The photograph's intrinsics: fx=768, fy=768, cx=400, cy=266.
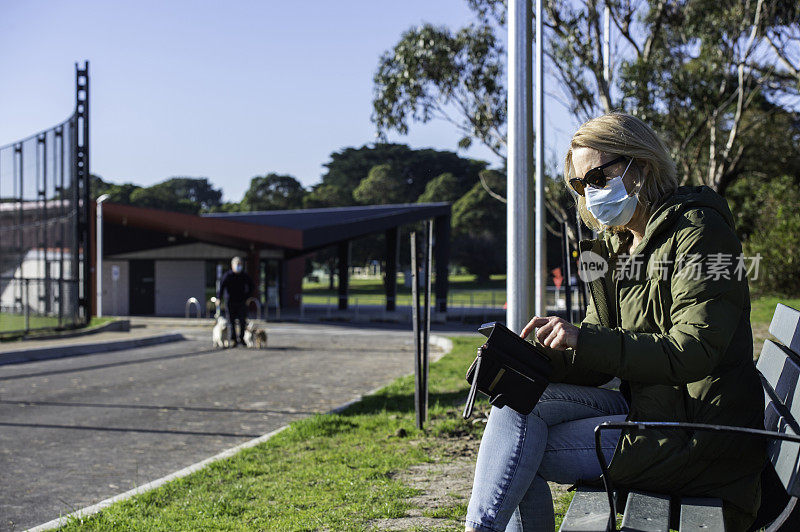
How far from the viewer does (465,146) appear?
18.9m

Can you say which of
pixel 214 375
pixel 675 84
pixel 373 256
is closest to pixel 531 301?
pixel 214 375

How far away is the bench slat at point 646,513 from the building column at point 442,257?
27.3 metres

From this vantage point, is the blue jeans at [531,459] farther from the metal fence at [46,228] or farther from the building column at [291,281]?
the building column at [291,281]

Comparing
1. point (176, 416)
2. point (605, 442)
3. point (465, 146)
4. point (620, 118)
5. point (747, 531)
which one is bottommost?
point (176, 416)

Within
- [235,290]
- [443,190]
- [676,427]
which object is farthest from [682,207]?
[443,190]

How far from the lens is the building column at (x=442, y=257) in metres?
29.9

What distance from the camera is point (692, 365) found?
76.9 inches

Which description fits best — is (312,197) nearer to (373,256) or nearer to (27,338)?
(373,256)

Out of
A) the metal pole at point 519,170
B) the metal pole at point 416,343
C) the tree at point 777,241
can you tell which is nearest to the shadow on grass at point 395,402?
the metal pole at point 416,343

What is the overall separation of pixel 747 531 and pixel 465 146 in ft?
56.3

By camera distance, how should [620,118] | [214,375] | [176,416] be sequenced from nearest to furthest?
1. [620,118]
2. [176,416]
3. [214,375]

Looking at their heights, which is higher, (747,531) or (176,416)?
(747,531)

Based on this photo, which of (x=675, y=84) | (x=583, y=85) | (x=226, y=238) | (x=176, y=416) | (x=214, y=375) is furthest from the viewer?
(x=226, y=238)

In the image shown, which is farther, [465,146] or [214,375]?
[465,146]
